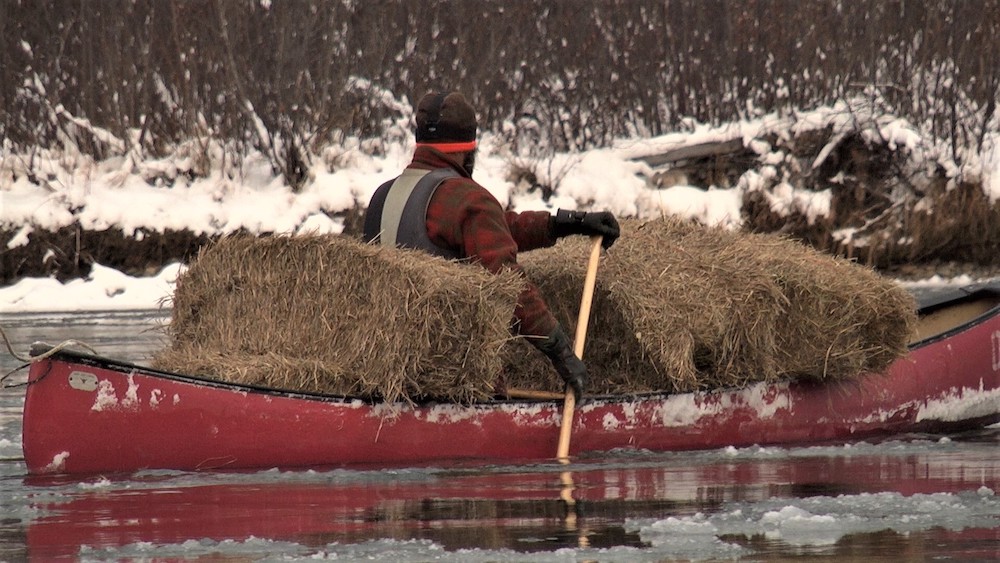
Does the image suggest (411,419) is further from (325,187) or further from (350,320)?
(325,187)

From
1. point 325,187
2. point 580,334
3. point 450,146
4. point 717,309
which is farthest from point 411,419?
point 325,187

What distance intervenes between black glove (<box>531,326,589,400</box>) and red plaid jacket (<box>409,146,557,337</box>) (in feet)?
0.17

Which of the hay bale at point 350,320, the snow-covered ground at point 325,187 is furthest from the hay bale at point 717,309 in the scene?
the snow-covered ground at point 325,187

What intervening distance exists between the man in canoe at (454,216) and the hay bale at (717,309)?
1.34 feet

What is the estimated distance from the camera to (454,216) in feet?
26.6

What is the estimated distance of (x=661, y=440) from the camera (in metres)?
8.66

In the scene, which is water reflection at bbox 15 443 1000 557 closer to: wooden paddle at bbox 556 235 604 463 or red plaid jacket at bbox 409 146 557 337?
wooden paddle at bbox 556 235 604 463

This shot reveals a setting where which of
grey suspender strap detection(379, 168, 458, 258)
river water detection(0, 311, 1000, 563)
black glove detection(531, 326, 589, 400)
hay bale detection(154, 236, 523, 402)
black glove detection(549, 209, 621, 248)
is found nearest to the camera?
river water detection(0, 311, 1000, 563)

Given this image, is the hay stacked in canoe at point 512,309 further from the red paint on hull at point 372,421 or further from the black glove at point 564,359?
the black glove at point 564,359

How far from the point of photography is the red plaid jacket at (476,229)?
806cm

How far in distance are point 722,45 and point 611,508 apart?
1453 centimetres

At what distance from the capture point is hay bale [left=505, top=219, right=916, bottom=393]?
8484mm

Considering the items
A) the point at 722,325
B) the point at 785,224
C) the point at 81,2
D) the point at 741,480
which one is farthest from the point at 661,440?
the point at 81,2

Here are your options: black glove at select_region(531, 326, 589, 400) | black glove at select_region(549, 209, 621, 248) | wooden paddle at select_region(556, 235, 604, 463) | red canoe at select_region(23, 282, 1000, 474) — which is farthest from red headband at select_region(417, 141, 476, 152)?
red canoe at select_region(23, 282, 1000, 474)
